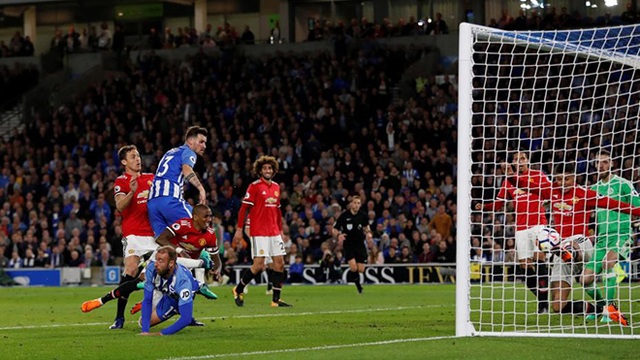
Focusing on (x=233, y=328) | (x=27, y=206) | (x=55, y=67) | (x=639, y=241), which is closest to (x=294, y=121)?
(x=27, y=206)

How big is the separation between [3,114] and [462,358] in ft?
118

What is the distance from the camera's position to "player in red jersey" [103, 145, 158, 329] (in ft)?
49.2

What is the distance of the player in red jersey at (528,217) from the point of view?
609 inches

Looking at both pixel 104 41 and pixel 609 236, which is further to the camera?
pixel 104 41

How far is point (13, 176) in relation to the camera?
122 ft

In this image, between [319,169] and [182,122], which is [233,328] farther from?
[182,122]

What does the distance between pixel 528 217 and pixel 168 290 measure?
16.4ft

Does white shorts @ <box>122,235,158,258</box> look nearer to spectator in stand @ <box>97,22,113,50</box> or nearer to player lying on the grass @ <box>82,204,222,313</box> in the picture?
player lying on the grass @ <box>82,204,222,313</box>

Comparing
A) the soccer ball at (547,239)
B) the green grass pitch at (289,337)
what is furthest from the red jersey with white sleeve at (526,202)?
the green grass pitch at (289,337)

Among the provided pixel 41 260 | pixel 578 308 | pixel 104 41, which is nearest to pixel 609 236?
pixel 578 308

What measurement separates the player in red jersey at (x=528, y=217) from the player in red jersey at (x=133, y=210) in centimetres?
427

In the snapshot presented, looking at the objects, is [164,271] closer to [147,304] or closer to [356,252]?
[147,304]

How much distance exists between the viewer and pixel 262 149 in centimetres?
3559

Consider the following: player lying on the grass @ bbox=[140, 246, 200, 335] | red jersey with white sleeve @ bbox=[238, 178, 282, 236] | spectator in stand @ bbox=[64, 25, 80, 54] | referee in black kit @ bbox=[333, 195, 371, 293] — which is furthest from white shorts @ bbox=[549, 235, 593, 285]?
spectator in stand @ bbox=[64, 25, 80, 54]
